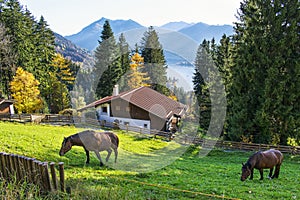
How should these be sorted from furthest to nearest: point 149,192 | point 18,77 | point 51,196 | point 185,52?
1. point 18,77
2. point 185,52
3. point 149,192
4. point 51,196

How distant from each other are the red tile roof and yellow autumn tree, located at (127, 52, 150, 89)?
544 millimetres

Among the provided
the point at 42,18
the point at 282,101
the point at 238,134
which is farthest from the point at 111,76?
the point at 42,18

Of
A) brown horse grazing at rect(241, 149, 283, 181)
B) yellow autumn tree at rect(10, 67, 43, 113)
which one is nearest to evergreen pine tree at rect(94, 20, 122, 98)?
yellow autumn tree at rect(10, 67, 43, 113)

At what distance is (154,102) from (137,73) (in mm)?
2636

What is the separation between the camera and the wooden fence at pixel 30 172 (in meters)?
5.66

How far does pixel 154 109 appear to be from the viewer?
20328 millimetres

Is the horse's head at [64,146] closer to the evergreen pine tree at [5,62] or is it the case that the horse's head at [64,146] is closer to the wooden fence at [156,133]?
the wooden fence at [156,133]

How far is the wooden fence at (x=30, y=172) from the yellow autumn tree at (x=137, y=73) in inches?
515

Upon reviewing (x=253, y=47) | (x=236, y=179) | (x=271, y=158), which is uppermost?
(x=253, y=47)

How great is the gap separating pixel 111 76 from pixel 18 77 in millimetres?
13773

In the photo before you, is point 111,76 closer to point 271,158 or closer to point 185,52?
point 185,52

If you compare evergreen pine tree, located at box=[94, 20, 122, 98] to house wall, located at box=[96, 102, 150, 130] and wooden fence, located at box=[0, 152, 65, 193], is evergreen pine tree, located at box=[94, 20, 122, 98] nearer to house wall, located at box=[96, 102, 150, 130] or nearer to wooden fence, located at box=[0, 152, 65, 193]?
house wall, located at box=[96, 102, 150, 130]

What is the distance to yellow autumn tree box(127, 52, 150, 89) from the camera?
19.1 meters

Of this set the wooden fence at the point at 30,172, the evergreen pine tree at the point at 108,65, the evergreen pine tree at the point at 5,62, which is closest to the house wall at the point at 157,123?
the evergreen pine tree at the point at 108,65
